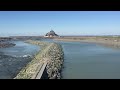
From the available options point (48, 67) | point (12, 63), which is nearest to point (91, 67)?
point (48, 67)

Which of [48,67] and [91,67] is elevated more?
[48,67]

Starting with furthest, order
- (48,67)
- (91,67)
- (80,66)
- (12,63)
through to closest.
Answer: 1. (12,63)
2. (91,67)
3. (80,66)
4. (48,67)

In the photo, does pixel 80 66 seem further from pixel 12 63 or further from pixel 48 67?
pixel 12 63

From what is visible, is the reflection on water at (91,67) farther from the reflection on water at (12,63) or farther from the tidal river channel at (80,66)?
the reflection on water at (12,63)

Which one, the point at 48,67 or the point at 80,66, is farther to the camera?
the point at 80,66

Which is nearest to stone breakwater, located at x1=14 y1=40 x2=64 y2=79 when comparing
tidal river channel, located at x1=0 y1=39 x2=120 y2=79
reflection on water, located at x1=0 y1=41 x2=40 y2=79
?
tidal river channel, located at x1=0 y1=39 x2=120 y2=79

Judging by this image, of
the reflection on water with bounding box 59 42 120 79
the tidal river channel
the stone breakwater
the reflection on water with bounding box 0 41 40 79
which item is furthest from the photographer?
the reflection on water with bounding box 0 41 40 79

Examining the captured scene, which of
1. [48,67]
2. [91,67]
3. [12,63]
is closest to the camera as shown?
[48,67]

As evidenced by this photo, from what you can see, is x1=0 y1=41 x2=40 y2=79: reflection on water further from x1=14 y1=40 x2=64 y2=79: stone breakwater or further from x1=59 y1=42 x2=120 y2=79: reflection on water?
x1=59 y1=42 x2=120 y2=79: reflection on water

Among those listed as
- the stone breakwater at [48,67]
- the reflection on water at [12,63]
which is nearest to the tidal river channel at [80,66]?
the reflection on water at [12,63]
